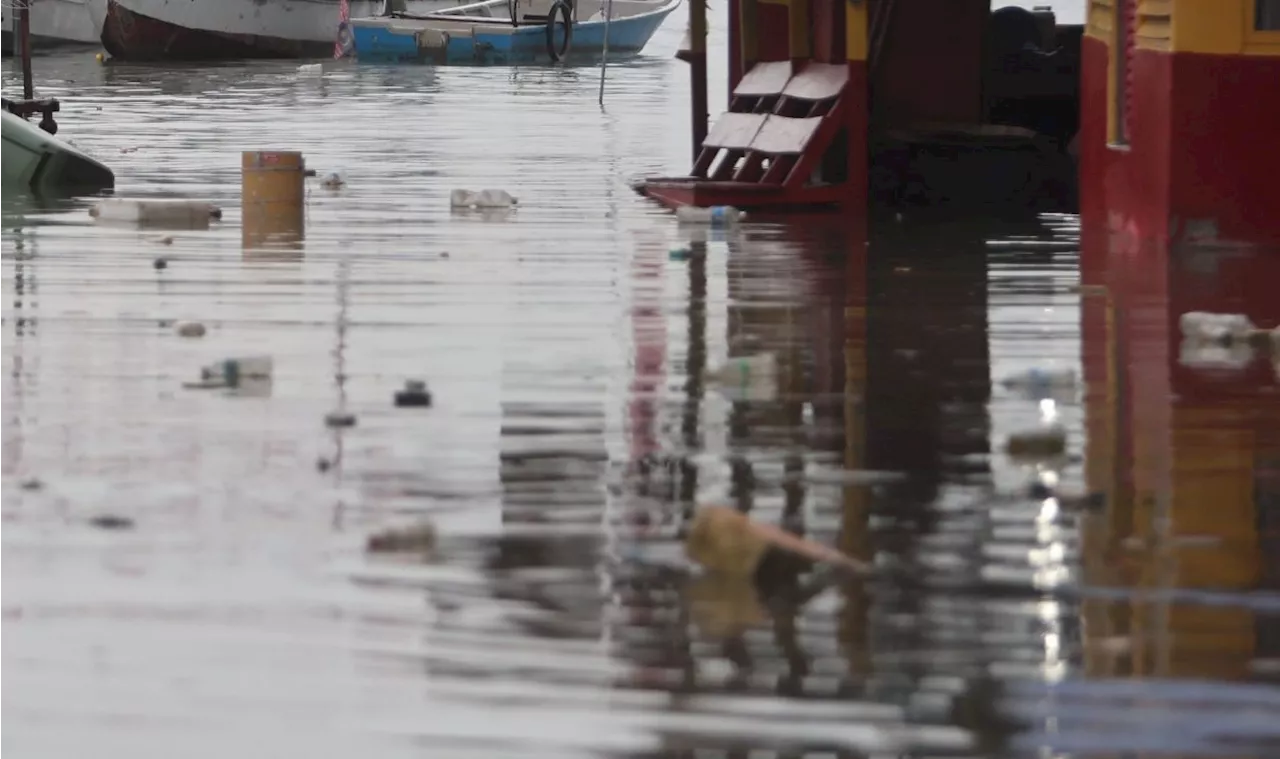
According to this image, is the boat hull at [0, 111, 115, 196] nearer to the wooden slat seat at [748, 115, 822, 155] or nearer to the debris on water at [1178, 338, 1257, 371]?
the wooden slat seat at [748, 115, 822, 155]

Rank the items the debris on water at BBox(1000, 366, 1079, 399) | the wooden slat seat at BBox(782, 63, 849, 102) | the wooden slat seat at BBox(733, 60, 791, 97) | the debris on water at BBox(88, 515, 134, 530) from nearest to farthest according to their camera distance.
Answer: the debris on water at BBox(88, 515, 134, 530) → the debris on water at BBox(1000, 366, 1079, 399) → the wooden slat seat at BBox(782, 63, 849, 102) → the wooden slat seat at BBox(733, 60, 791, 97)

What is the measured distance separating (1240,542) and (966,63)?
A: 14.4 metres

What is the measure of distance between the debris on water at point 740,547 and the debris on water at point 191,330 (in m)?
5.27

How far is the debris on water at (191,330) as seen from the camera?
38.9 ft

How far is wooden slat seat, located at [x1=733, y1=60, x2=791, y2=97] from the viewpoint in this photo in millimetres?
20469

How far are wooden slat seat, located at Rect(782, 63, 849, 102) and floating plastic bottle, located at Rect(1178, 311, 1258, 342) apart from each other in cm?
761

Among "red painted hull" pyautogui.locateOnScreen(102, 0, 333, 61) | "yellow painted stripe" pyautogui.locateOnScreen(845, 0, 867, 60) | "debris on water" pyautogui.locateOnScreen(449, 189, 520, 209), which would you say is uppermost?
"red painted hull" pyautogui.locateOnScreen(102, 0, 333, 61)

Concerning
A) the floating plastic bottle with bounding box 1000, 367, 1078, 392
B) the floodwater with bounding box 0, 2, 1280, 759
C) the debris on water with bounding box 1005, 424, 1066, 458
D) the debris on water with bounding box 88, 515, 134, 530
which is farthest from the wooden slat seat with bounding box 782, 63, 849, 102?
the debris on water with bounding box 88, 515, 134, 530

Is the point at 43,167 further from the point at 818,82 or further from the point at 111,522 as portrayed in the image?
the point at 111,522

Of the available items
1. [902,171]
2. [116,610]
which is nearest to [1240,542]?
[116,610]

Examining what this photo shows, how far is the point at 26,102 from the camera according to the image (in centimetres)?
2475

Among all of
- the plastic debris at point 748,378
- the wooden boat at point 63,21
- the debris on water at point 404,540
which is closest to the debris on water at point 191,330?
the plastic debris at point 748,378

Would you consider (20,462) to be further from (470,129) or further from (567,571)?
(470,129)

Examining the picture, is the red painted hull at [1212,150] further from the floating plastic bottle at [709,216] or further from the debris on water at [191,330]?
the debris on water at [191,330]
